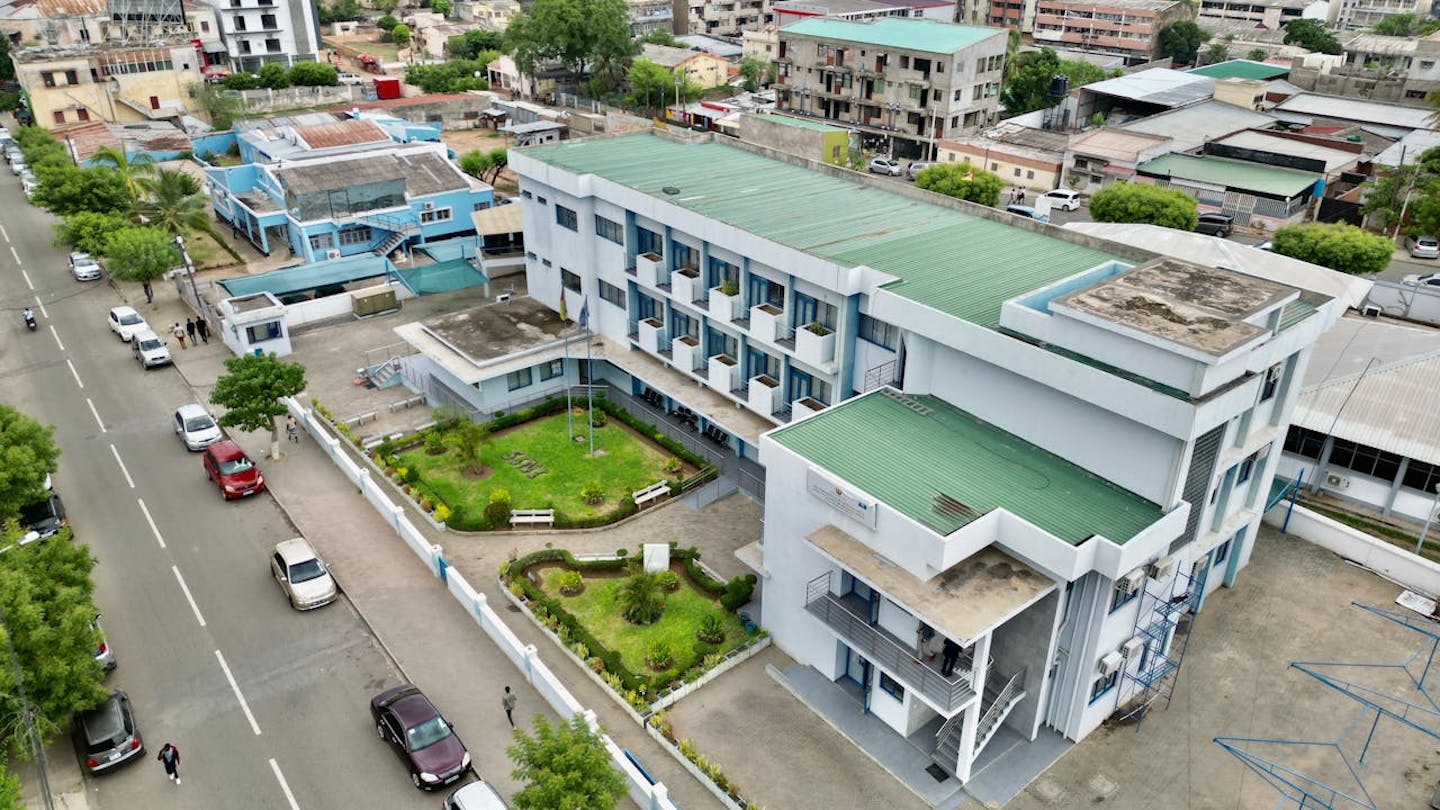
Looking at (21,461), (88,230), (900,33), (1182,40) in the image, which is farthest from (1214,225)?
(1182,40)

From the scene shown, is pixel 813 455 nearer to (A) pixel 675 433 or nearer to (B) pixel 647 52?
(A) pixel 675 433

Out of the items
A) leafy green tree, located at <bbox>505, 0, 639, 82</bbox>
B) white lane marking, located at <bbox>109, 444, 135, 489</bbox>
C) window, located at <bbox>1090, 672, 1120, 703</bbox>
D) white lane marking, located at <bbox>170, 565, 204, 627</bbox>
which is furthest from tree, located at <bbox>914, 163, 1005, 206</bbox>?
leafy green tree, located at <bbox>505, 0, 639, 82</bbox>

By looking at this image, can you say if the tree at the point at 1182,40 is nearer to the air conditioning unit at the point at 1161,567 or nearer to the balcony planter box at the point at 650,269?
the balcony planter box at the point at 650,269

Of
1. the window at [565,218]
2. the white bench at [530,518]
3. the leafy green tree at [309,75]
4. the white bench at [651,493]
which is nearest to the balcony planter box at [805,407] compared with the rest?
the white bench at [651,493]

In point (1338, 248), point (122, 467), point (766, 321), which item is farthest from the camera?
point (1338, 248)

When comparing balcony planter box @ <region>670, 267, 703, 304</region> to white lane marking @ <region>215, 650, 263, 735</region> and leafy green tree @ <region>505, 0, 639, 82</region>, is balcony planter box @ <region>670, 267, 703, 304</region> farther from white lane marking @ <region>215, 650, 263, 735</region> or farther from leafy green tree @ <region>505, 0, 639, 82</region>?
leafy green tree @ <region>505, 0, 639, 82</region>

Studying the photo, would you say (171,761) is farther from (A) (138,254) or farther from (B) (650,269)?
(A) (138,254)
